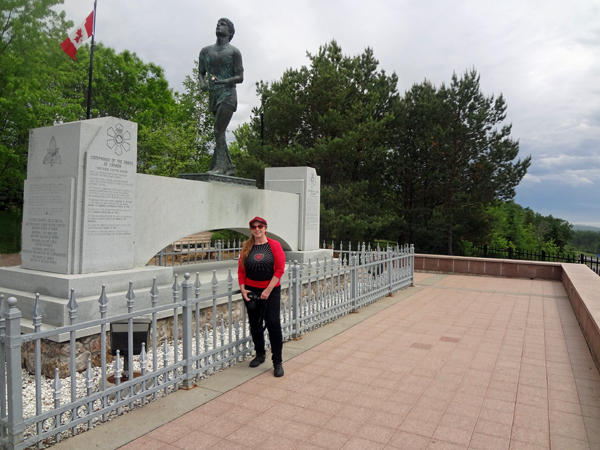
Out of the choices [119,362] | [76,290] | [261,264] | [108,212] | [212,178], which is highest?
[212,178]

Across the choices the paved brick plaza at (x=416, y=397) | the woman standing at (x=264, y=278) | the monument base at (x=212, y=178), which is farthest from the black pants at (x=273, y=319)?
the monument base at (x=212, y=178)

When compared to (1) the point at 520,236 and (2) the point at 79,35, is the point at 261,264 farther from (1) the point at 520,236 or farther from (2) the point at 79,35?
(1) the point at 520,236

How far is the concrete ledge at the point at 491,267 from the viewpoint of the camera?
13969 millimetres

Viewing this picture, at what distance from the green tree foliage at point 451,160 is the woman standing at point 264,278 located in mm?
17860

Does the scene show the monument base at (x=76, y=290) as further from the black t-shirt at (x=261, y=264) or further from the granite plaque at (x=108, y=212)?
the black t-shirt at (x=261, y=264)

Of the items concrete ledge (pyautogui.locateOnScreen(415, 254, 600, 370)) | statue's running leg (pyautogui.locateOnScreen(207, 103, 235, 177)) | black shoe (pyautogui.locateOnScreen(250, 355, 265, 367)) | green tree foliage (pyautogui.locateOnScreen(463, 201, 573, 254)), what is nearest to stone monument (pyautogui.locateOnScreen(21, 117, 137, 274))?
black shoe (pyautogui.locateOnScreen(250, 355, 265, 367))

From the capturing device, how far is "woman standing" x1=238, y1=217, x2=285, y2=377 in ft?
15.3

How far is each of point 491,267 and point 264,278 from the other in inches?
483

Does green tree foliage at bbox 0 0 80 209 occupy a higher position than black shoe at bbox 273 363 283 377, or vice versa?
green tree foliage at bbox 0 0 80 209

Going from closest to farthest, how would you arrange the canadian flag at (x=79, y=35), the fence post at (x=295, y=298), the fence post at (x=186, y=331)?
the fence post at (x=186, y=331), the fence post at (x=295, y=298), the canadian flag at (x=79, y=35)

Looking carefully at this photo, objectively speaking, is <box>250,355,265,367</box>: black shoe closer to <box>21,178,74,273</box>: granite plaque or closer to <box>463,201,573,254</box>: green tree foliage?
<box>21,178,74,273</box>: granite plaque

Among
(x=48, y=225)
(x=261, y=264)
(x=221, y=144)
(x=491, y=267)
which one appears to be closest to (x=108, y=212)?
(x=48, y=225)

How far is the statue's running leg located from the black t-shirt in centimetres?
428

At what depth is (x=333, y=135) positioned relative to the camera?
20.3 meters
